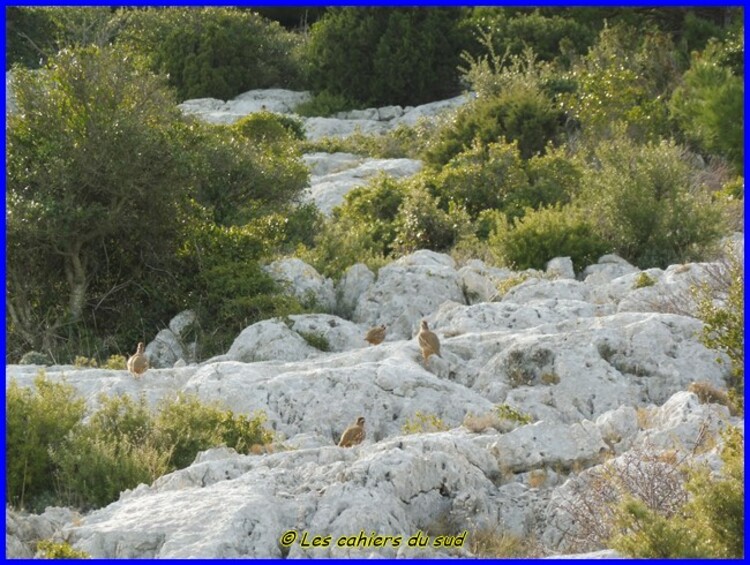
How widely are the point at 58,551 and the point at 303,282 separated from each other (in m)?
11.0

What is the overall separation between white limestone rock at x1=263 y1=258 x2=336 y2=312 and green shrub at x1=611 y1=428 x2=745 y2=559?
10.0 meters

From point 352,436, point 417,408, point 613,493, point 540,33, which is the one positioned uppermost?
point 613,493

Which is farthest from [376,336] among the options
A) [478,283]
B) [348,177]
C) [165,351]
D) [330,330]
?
[348,177]

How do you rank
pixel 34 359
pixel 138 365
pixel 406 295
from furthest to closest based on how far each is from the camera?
1. pixel 406 295
2. pixel 34 359
3. pixel 138 365

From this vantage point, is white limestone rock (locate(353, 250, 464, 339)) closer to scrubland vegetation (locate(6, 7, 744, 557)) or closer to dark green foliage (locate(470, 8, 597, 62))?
scrubland vegetation (locate(6, 7, 744, 557))

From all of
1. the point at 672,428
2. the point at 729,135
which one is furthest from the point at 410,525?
the point at 729,135

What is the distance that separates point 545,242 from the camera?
21.6 metres

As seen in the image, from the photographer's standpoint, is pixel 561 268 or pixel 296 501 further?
pixel 561 268

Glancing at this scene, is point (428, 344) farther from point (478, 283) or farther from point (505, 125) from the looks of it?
point (505, 125)

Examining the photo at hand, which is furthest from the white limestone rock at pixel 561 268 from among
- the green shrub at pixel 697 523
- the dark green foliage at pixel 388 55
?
the dark green foliage at pixel 388 55

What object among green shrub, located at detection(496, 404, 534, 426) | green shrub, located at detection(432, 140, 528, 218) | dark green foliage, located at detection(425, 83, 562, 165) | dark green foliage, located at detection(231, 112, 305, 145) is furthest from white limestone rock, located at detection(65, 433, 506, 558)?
dark green foliage, located at detection(425, 83, 562, 165)

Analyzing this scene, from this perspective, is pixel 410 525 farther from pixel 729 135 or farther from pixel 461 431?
pixel 729 135

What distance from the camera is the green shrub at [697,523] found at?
28.6 ft

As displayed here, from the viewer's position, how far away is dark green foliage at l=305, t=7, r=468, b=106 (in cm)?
4212
